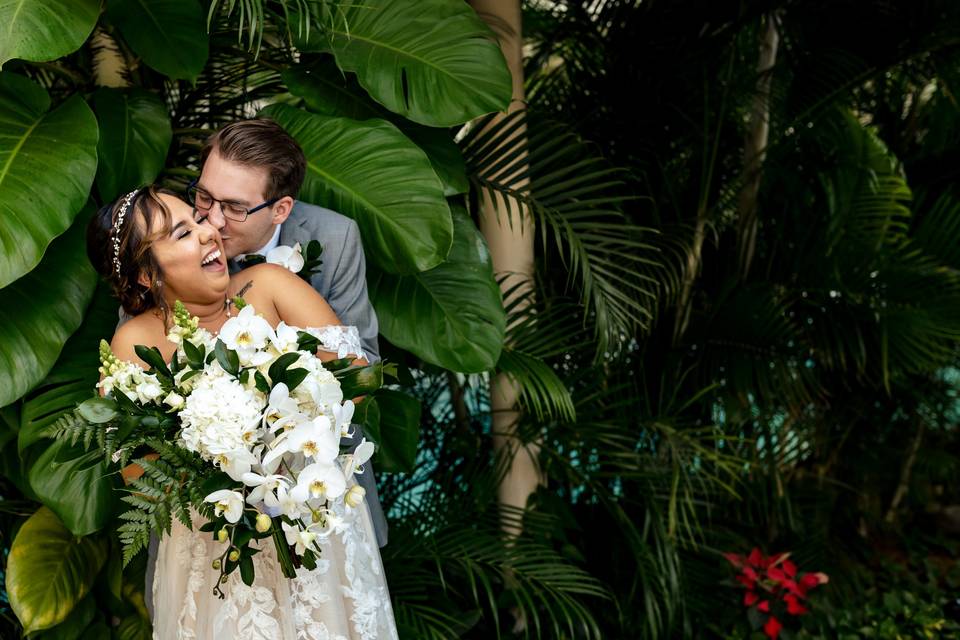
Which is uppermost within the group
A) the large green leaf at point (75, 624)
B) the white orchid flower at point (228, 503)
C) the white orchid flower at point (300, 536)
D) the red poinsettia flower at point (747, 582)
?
the white orchid flower at point (228, 503)

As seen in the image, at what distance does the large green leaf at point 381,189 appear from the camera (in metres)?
2.01

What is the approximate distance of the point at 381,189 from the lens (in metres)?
2.05

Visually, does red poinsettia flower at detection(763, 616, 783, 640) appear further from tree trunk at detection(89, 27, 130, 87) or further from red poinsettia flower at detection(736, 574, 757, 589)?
tree trunk at detection(89, 27, 130, 87)

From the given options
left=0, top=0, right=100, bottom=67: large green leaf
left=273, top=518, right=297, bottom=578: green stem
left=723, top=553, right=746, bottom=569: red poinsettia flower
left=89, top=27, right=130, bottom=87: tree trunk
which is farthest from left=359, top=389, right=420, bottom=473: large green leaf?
left=723, top=553, right=746, bottom=569: red poinsettia flower

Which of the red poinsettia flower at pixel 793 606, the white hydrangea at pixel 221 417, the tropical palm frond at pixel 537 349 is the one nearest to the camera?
the white hydrangea at pixel 221 417

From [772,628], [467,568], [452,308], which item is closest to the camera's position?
[452,308]

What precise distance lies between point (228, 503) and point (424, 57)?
118 cm

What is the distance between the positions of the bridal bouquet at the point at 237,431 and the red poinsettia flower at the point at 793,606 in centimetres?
206

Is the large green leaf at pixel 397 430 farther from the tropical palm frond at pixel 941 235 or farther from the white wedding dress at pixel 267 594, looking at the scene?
the tropical palm frond at pixel 941 235

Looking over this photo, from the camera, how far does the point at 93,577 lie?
2.22m

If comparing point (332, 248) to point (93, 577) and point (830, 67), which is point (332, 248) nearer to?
point (93, 577)

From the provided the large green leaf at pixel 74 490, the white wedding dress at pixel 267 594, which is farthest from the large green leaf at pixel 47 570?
the white wedding dress at pixel 267 594

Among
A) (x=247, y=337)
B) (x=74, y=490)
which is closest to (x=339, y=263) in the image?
(x=247, y=337)

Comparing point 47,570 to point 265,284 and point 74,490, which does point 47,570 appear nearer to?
point 74,490
